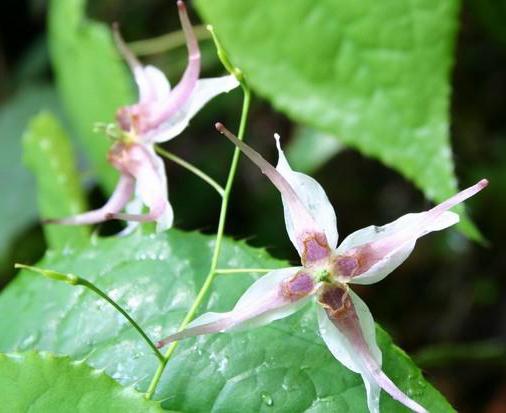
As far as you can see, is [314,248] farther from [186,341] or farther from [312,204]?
[186,341]

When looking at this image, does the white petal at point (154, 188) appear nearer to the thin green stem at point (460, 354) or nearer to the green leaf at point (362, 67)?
the green leaf at point (362, 67)

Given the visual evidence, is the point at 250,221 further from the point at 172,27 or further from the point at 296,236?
the point at 296,236

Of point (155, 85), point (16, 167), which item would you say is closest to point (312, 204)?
point (155, 85)

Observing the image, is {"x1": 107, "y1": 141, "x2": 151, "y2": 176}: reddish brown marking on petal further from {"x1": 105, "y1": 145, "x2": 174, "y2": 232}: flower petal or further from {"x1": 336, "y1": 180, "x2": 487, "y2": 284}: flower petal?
{"x1": 336, "y1": 180, "x2": 487, "y2": 284}: flower petal

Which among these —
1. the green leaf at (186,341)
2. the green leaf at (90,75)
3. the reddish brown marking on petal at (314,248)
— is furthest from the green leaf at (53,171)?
the reddish brown marking on petal at (314,248)

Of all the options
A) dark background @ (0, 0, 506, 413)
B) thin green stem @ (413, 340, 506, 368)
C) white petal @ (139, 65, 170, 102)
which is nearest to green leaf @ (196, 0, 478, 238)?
white petal @ (139, 65, 170, 102)

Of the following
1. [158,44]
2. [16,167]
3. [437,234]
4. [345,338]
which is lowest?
[437,234]
